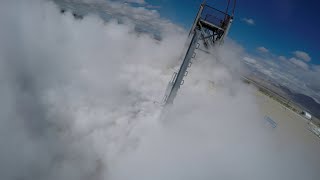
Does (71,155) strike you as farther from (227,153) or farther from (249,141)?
(249,141)

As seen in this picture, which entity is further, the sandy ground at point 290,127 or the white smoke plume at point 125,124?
the sandy ground at point 290,127

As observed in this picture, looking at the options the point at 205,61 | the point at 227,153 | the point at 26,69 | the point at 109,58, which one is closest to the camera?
the point at 227,153

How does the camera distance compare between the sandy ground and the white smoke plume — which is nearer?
the white smoke plume

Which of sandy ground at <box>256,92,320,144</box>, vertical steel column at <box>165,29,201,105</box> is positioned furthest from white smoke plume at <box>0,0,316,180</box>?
sandy ground at <box>256,92,320,144</box>

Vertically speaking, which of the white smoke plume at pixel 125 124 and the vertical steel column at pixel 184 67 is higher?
the vertical steel column at pixel 184 67

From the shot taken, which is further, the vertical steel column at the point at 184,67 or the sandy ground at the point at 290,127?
the sandy ground at the point at 290,127

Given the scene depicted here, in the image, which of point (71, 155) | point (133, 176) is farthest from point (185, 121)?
point (71, 155)

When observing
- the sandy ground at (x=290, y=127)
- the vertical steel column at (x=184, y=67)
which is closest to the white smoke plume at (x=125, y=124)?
the vertical steel column at (x=184, y=67)

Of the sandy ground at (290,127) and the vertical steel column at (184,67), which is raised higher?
the vertical steel column at (184,67)

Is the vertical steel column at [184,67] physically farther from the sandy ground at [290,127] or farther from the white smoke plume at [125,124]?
the sandy ground at [290,127]

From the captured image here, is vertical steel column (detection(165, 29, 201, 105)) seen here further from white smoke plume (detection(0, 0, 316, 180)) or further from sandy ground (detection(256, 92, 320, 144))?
sandy ground (detection(256, 92, 320, 144))

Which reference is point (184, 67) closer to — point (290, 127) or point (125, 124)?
point (125, 124)
